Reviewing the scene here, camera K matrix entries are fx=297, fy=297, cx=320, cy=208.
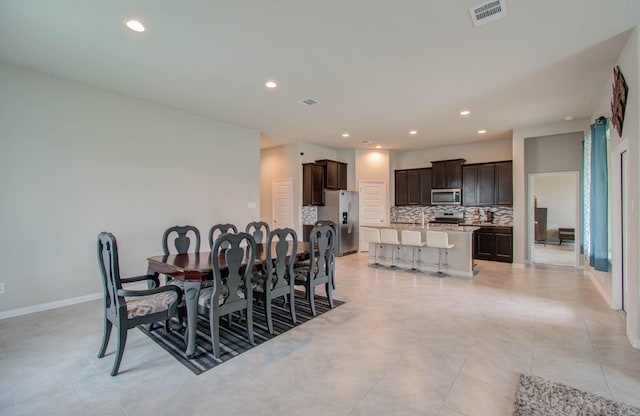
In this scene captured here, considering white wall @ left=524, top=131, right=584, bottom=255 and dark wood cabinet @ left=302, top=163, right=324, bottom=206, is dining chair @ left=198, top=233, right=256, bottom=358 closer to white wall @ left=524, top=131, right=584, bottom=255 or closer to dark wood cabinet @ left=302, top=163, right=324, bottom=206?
dark wood cabinet @ left=302, top=163, right=324, bottom=206

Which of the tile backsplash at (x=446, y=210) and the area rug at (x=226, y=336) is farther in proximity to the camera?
the tile backsplash at (x=446, y=210)

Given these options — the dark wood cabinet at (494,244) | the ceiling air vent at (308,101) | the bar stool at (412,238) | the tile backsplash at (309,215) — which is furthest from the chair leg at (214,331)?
the dark wood cabinet at (494,244)

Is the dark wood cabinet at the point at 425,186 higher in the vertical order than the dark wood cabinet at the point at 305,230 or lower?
higher

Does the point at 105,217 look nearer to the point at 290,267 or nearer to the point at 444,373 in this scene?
the point at 290,267

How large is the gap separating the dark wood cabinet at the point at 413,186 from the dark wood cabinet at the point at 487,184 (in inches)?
39.2

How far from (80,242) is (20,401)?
2.62 meters

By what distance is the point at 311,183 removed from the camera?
25.7 feet

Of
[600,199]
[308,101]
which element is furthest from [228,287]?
[600,199]

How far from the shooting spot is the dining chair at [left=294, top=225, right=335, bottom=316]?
3.67 meters

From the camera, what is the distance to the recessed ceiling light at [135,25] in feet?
9.00

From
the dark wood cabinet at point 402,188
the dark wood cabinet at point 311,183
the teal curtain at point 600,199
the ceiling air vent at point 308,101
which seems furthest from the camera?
the dark wood cabinet at point 402,188

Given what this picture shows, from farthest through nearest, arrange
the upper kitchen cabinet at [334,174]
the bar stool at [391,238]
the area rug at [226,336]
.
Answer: the upper kitchen cabinet at [334,174] < the bar stool at [391,238] < the area rug at [226,336]

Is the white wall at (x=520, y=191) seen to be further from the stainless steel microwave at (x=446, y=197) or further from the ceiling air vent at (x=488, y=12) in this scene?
the ceiling air vent at (x=488, y=12)

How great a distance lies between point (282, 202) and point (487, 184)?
5386mm
